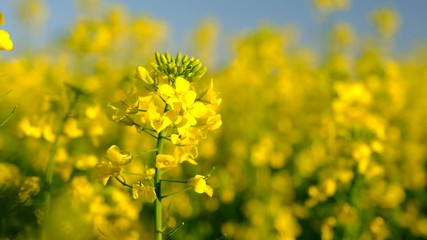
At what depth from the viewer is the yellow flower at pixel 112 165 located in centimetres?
175

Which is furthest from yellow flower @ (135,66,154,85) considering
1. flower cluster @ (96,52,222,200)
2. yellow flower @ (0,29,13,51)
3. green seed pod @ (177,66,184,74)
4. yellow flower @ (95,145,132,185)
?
yellow flower @ (0,29,13,51)

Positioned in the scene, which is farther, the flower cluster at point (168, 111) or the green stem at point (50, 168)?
the green stem at point (50, 168)

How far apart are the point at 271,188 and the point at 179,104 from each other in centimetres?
334

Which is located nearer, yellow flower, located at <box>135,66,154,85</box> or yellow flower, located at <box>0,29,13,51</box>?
yellow flower, located at <box>0,29,13,51</box>

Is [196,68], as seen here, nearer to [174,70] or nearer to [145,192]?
[174,70]

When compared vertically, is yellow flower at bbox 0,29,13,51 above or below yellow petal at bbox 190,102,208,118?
above

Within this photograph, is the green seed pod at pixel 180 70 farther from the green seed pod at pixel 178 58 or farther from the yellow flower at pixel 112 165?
the yellow flower at pixel 112 165

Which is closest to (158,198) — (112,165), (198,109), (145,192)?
(145,192)

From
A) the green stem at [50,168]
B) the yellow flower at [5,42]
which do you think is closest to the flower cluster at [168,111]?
the yellow flower at [5,42]

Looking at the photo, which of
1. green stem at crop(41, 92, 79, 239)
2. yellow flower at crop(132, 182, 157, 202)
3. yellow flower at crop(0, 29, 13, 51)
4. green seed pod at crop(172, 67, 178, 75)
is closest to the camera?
yellow flower at crop(0, 29, 13, 51)

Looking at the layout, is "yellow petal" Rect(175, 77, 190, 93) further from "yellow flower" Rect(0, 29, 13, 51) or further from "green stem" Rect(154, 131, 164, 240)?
"yellow flower" Rect(0, 29, 13, 51)

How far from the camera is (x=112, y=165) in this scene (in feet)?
5.79

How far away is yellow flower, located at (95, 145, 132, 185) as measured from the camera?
1.75m

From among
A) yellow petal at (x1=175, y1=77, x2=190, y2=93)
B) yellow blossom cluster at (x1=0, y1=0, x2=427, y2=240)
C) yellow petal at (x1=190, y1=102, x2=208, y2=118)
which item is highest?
yellow petal at (x1=175, y1=77, x2=190, y2=93)
